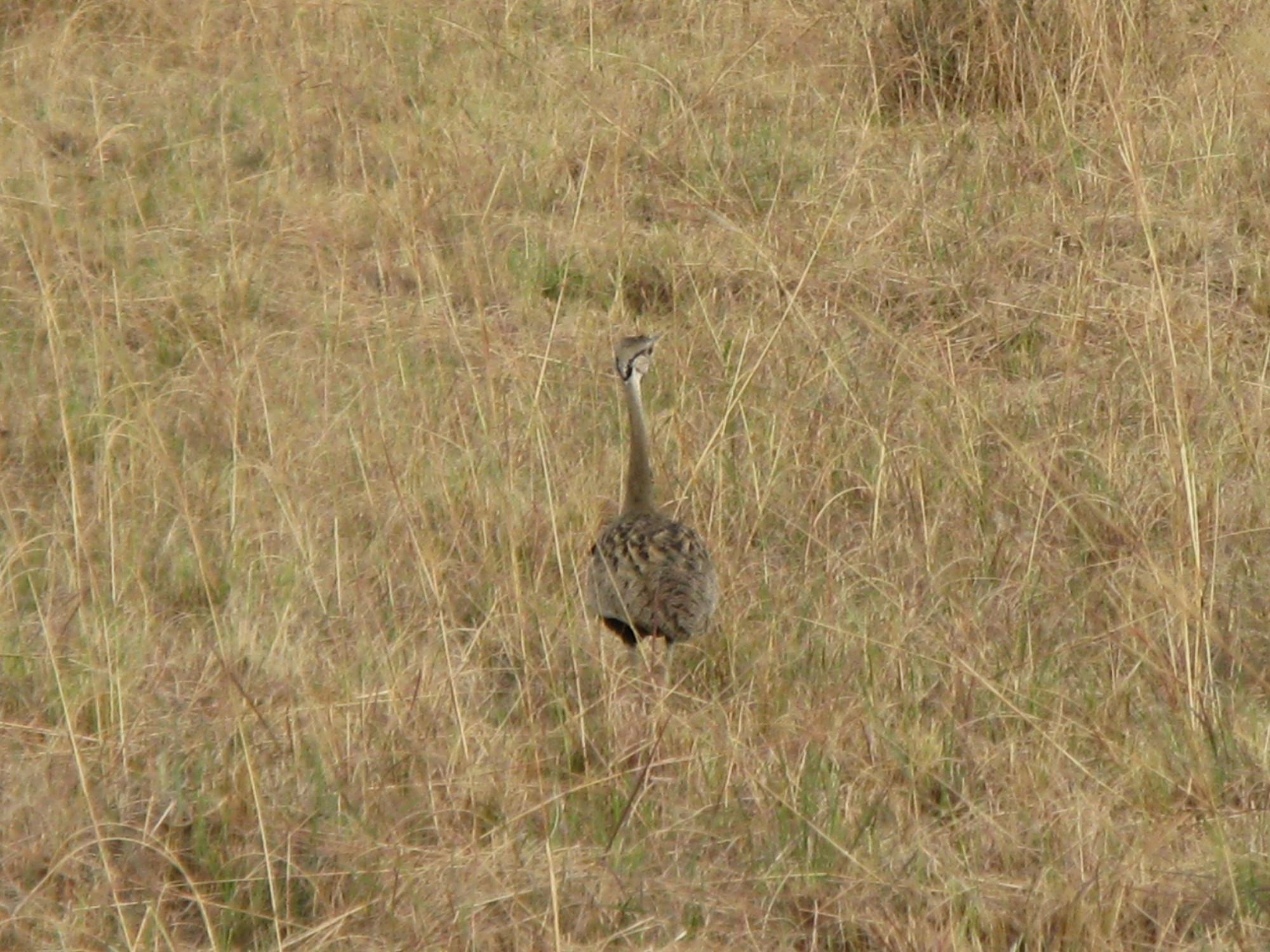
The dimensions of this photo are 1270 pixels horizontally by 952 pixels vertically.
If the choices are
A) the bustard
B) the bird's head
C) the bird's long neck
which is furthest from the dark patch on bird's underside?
the bird's head

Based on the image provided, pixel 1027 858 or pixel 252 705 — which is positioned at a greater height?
pixel 252 705

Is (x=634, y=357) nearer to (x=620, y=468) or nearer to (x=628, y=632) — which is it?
(x=620, y=468)

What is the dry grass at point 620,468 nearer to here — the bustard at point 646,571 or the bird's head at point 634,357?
the bustard at point 646,571

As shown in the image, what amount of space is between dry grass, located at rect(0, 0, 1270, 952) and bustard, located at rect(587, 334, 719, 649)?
12 centimetres

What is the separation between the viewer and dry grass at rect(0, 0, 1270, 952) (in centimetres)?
326

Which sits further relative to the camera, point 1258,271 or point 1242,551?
point 1258,271

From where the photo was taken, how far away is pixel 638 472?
14.5 ft

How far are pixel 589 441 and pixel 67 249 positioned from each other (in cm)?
176

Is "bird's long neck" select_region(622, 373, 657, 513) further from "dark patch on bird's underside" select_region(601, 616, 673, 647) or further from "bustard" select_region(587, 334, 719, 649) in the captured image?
"dark patch on bird's underside" select_region(601, 616, 673, 647)

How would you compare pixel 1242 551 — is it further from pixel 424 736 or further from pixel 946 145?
pixel 946 145

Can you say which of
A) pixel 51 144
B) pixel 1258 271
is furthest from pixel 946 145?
pixel 51 144

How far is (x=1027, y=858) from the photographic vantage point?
3283 millimetres

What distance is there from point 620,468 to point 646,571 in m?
1.02

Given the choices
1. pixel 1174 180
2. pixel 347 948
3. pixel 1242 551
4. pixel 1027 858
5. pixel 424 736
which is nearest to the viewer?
pixel 347 948
